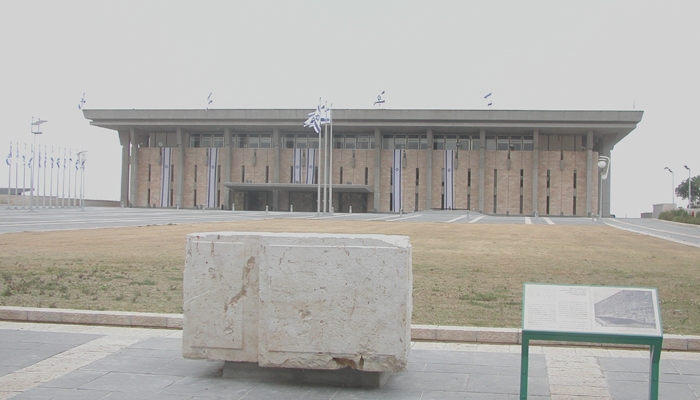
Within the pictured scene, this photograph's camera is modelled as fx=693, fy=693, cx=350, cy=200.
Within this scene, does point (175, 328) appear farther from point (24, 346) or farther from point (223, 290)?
point (223, 290)

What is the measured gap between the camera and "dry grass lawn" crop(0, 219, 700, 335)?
10.1 m

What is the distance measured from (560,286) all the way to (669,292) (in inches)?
291

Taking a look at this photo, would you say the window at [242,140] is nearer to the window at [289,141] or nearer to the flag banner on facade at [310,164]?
the window at [289,141]

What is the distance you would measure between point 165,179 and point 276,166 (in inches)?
509

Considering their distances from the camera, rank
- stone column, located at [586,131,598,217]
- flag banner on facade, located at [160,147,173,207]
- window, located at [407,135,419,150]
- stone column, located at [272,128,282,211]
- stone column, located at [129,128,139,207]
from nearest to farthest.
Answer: stone column, located at [586,131,598,217], stone column, located at [272,128,282,211], window, located at [407,135,419,150], stone column, located at [129,128,139,207], flag banner on facade, located at [160,147,173,207]

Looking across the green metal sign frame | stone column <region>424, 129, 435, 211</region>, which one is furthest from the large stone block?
stone column <region>424, 129, 435, 211</region>

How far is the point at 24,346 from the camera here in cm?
768

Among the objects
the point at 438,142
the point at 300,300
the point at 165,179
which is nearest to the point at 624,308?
the point at 300,300

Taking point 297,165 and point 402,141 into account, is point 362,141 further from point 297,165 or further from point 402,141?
point 297,165

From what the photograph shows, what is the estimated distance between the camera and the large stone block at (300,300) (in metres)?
6.01

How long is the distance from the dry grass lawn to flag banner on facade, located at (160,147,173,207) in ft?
178

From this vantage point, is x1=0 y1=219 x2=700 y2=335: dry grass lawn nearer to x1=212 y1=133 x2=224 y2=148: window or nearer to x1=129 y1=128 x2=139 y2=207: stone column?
x1=212 y1=133 x2=224 y2=148: window

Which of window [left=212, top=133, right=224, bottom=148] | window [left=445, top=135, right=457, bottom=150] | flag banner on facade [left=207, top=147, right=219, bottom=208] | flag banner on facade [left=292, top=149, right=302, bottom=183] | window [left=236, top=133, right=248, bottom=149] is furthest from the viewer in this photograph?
window [left=212, top=133, right=224, bottom=148]

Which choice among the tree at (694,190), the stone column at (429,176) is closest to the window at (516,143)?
the stone column at (429,176)
